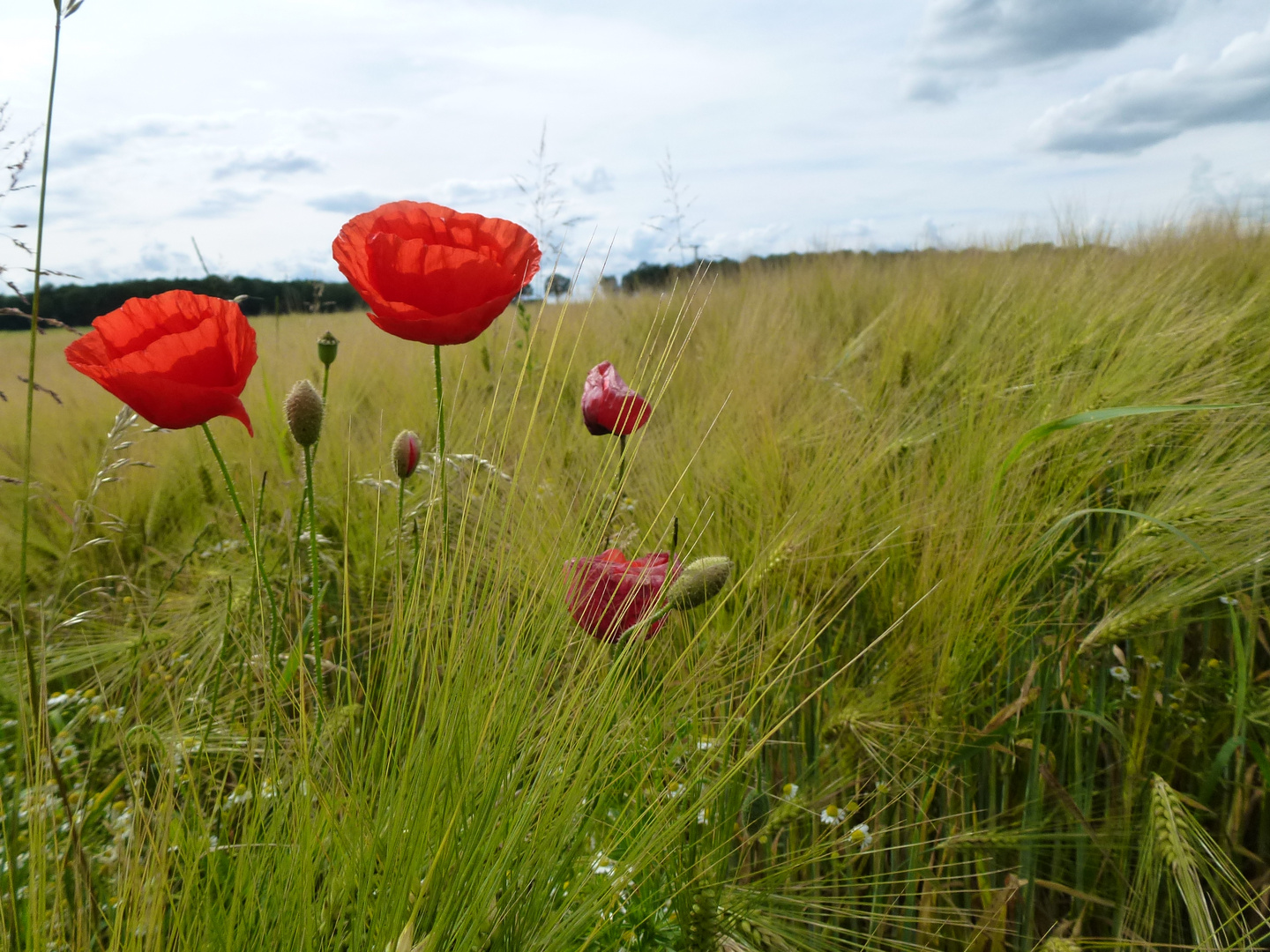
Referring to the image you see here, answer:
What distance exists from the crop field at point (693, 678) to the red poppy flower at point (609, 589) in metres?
0.03

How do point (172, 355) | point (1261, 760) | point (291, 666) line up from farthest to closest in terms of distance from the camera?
point (1261, 760) < point (291, 666) < point (172, 355)

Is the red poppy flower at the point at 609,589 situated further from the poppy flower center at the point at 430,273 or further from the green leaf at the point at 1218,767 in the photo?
the green leaf at the point at 1218,767

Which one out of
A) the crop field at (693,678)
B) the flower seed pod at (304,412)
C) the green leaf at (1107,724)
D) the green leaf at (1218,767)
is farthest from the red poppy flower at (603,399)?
the green leaf at (1218,767)

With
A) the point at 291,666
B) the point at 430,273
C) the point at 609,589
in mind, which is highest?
the point at 430,273

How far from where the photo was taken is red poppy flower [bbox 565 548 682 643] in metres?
0.55

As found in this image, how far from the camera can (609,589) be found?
1.90ft

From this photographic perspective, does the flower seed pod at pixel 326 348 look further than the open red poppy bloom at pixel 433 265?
Yes

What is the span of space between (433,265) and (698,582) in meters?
0.31

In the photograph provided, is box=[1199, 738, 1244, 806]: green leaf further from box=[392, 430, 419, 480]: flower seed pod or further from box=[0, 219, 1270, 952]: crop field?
box=[392, 430, 419, 480]: flower seed pod

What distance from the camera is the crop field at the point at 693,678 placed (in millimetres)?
452

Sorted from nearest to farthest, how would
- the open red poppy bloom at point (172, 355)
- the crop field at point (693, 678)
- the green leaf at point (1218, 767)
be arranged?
the crop field at point (693, 678), the open red poppy bloom at point (172, 355), the green leaf at point (1218, 767)

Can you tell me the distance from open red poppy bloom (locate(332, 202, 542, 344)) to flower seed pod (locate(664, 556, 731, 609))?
0.82ft

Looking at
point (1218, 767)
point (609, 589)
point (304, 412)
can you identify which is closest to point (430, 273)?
point (304, 412)

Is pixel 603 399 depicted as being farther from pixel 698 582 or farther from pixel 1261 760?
pixel 1261 760
